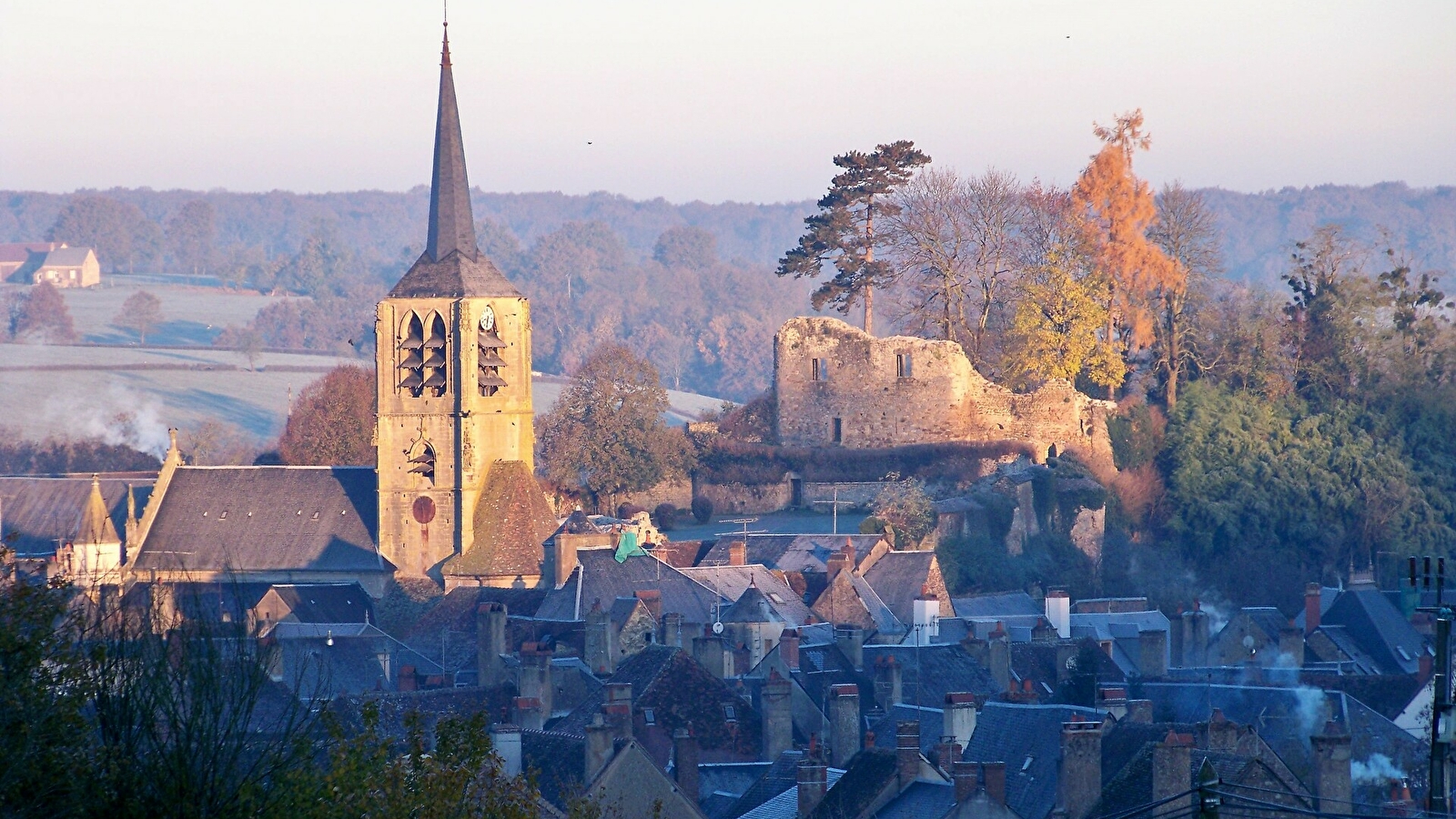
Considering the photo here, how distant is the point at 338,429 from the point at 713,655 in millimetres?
25801

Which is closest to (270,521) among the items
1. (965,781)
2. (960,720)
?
(960,720)

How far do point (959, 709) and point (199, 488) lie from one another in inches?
936

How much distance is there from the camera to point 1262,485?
4609cm

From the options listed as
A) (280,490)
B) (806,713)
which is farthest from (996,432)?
(806,713)

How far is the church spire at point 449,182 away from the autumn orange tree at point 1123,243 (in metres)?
10.6

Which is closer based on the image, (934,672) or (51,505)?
(934,672)

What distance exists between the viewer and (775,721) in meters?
27.8

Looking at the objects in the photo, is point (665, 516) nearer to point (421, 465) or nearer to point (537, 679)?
point (421, 465)

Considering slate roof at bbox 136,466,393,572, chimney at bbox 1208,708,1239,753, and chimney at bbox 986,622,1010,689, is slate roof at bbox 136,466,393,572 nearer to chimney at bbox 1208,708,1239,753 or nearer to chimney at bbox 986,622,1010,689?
chimney at bbox 986,622,1010,689

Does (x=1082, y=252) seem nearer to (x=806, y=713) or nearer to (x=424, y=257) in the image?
(x=424, y=257)

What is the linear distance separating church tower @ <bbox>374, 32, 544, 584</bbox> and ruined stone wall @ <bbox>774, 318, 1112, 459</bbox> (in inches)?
187

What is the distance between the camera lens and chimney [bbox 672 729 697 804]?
2567 cm

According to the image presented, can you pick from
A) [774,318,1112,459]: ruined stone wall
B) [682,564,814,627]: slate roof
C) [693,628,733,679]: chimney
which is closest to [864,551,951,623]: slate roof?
[682,564,814,627]: slate roof

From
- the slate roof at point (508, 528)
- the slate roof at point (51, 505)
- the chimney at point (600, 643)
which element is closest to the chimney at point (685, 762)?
the chimney at point (600, 643)
